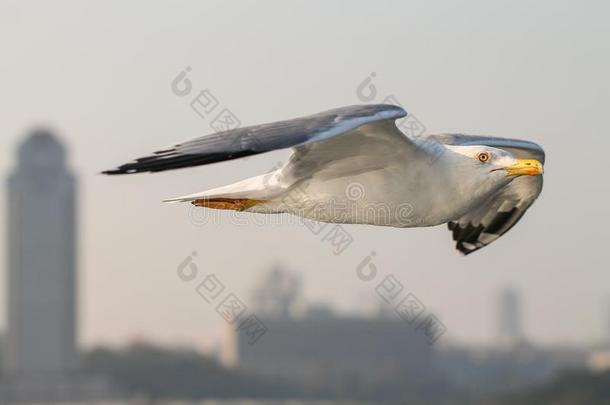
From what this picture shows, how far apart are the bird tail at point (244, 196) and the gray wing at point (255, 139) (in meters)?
1.18

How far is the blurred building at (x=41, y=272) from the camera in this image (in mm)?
168750

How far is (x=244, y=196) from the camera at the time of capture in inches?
533

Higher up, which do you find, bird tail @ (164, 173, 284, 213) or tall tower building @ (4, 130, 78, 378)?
tall tower building @ (4, 130, 78, 378)

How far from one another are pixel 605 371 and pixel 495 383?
286 ft

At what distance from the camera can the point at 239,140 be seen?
12.1 m

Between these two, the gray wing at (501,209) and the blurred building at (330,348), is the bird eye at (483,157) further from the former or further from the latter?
the blurred building at (330,348)

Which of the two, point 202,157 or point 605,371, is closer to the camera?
point 202,157

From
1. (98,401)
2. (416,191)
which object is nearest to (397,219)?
(416,191)

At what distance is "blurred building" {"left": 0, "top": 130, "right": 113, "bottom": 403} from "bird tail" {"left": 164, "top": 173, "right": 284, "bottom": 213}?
488ft

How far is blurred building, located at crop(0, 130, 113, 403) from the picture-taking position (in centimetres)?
16875

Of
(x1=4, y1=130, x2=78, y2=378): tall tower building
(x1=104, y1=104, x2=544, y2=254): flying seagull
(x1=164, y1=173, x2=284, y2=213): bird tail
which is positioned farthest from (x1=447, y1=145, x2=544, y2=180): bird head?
(x1=4, y1=130, x2=78, y2=378): tall tower building

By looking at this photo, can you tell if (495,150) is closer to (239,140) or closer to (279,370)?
(239,140)

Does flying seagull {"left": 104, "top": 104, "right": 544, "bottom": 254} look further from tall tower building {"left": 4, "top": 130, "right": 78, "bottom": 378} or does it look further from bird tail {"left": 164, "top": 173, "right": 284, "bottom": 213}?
tall tower building {"left": 4, "top": 130, "right": 78, "bottom": 378}

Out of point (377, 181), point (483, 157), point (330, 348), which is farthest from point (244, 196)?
point (330, 348)
